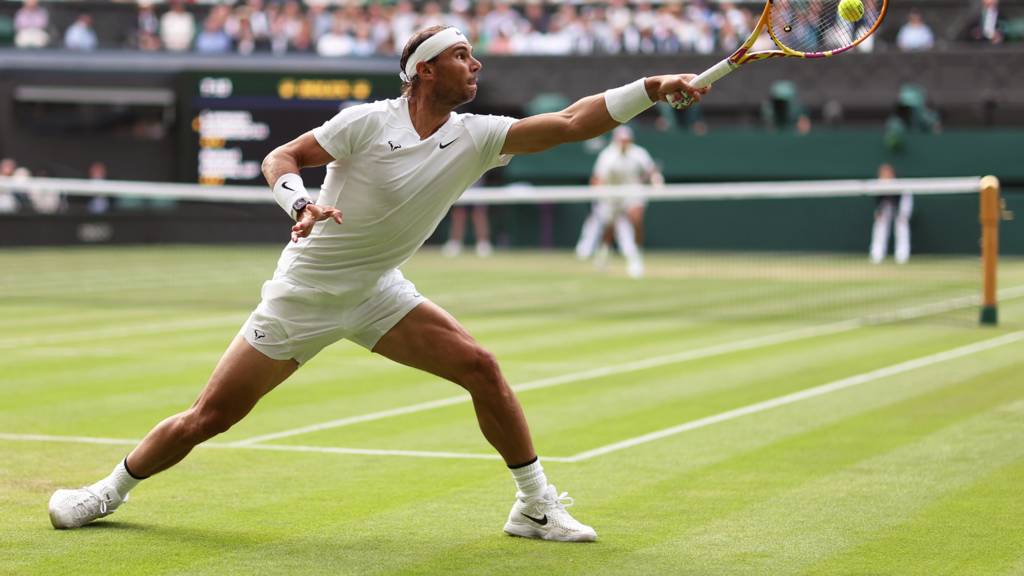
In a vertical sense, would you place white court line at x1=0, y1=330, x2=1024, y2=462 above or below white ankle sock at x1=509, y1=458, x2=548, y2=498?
below

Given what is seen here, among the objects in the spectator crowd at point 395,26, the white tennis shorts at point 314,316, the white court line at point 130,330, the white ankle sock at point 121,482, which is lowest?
the white court line at point 130,330

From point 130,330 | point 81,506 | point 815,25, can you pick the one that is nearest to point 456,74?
point 815,25

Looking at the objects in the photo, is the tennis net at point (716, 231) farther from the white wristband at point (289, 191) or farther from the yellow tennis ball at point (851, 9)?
the white wristband at point (289, 191)

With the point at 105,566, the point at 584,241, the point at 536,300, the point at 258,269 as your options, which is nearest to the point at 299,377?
the point at 105,566

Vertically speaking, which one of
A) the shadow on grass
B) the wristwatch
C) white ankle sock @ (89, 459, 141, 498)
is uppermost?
the wristwatch

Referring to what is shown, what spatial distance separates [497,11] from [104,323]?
766 inches

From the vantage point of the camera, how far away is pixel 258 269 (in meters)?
27.0

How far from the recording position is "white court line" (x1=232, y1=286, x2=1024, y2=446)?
10.2 m

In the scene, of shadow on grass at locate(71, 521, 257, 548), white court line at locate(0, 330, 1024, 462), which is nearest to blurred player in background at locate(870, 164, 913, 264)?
white court line at locate(0, 330, 1024, 462)

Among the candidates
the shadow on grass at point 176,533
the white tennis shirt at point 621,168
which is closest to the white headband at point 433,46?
the shadow on grass at point 176,533

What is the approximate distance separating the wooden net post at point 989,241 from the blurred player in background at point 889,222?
12.8m

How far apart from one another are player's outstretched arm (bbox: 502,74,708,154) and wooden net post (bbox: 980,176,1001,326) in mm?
10195

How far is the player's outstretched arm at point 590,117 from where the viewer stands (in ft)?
20.7

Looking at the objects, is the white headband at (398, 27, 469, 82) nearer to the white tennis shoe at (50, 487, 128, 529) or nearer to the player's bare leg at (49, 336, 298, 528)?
the player's bare leg at (49, 336, 298, 528)
